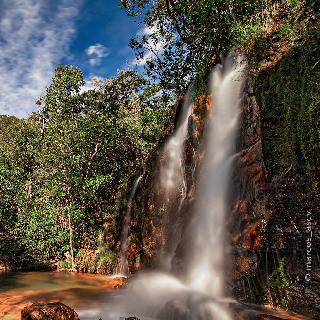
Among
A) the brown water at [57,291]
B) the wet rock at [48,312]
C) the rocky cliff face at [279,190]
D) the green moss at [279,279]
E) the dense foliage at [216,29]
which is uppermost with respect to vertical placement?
the dense foliage at [216,29]

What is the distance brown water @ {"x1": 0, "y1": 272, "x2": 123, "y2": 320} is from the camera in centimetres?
Result: 1066

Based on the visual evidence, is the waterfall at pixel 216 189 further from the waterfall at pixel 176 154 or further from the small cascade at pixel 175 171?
the waterfall at pixel 176 154

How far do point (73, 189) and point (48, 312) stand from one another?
44.6ft

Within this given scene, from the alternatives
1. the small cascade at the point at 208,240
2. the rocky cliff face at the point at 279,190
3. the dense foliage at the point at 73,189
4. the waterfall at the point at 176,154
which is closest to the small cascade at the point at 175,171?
the waterfall at the point at 176,154

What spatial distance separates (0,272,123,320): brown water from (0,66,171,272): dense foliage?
1763 mm

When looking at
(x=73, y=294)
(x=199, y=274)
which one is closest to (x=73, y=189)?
(x=73, y=294)

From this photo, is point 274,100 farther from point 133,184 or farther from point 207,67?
point 133,184

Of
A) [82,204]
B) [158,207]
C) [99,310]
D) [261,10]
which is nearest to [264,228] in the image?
[99,310]

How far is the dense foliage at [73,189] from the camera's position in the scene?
20.7 metres

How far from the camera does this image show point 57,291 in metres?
13.9

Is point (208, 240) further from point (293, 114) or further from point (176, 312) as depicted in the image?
point (293, 114)

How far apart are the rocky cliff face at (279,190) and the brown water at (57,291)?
463 centimetres

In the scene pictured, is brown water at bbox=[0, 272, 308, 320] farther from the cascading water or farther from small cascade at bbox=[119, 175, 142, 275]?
small cascade at bbox=[119, 175, 142, 275]

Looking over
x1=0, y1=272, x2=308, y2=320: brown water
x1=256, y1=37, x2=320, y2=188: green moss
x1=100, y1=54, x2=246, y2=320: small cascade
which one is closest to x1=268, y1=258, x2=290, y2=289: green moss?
x1=0, y1=272, x2=308, y2=320: brown water
